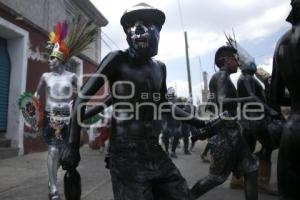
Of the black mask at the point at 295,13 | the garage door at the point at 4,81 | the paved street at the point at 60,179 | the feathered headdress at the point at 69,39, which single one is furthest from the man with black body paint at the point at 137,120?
the garage door at the point at 4,81

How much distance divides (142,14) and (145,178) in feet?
3.31

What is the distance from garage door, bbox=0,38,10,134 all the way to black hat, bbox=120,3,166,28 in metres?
8.35

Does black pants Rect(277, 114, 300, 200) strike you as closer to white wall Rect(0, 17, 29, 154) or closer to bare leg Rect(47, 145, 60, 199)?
bare leg Rect(47, 145, 60, 199)

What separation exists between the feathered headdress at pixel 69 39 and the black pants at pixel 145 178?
11.0ft

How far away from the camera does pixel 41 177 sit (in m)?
6.80

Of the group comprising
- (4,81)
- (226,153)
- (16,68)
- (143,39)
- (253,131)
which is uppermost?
(16,68)

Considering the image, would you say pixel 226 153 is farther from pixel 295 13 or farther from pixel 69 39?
pixel 69 39

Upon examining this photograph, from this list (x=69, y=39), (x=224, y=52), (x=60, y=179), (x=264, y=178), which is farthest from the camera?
(x=60, y=179)

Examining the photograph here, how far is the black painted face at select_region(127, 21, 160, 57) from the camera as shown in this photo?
94.7 inches

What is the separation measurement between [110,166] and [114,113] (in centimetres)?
33

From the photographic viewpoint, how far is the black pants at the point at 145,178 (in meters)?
2.28

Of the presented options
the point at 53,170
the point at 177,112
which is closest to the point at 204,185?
the point at 177,112

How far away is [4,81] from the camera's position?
1019 centimetres

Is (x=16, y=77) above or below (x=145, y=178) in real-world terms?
above
